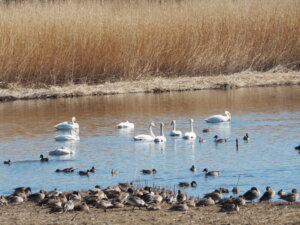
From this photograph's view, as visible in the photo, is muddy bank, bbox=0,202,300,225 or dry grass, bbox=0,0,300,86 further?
dry grass, bbox=0,0,300,86

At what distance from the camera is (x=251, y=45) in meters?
30.0

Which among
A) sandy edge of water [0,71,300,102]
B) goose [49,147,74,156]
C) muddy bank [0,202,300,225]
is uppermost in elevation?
sandy edge of water [0,71,300,102]

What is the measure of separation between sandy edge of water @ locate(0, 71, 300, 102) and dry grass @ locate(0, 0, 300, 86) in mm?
663

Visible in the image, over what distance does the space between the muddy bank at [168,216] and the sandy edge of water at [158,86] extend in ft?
53.1

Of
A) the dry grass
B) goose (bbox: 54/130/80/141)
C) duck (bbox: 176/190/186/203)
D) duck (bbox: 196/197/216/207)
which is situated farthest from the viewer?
the dry grass

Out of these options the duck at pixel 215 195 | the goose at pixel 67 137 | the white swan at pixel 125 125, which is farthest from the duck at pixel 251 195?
the white swan at pixel 125 125

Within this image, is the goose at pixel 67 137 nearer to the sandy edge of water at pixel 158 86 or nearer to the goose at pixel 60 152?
the goose at pixel 60 152

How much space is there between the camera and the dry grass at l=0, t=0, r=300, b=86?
2780 cm

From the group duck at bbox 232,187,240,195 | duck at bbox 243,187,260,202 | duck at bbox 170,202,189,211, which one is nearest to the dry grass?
duck at bbox 232,187,240,195

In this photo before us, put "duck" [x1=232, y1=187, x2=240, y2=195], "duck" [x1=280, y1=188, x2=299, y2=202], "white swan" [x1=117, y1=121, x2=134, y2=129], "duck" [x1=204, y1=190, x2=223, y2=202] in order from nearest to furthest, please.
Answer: "duck" [x1=280, y1=188, x2=299, y2=202] → "duck" [x1=204, y1=190, x2=223, y2=202] → "duck" [x1=232, y1=187, x2=240, y2=195] → "white swan" [x1=117, y1=121, x2=134, y2=129]

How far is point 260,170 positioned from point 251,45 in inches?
663

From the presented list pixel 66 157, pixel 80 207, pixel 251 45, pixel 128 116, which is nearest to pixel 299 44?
pixel 251 45

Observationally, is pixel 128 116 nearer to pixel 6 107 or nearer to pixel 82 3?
pixel 6 107

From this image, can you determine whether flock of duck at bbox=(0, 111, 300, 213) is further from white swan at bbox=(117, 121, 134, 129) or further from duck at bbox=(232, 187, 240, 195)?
white swan at bbox=(117, 121, 134, 129)
